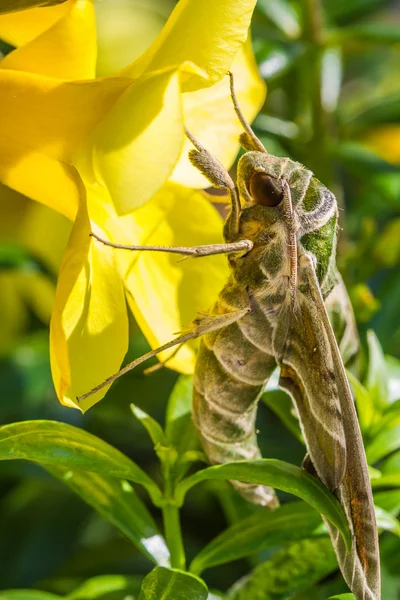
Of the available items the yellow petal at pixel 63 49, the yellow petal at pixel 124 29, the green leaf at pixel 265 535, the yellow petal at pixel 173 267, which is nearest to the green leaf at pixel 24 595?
the green leaf at pixel 265 535

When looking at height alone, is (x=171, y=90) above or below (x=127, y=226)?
above

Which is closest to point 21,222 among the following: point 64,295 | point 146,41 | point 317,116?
point 146,41

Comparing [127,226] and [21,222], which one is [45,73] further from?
[21,222]

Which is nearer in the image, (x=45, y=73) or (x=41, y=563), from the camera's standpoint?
(x=45, y=73)

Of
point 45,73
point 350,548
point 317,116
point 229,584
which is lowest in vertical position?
point 229,584

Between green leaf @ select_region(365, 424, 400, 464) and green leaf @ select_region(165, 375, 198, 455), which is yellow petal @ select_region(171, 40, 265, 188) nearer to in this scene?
green leaf @ select_region(165, 375, 198, 455)

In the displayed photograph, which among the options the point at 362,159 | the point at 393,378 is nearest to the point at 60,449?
the point at 393,378
